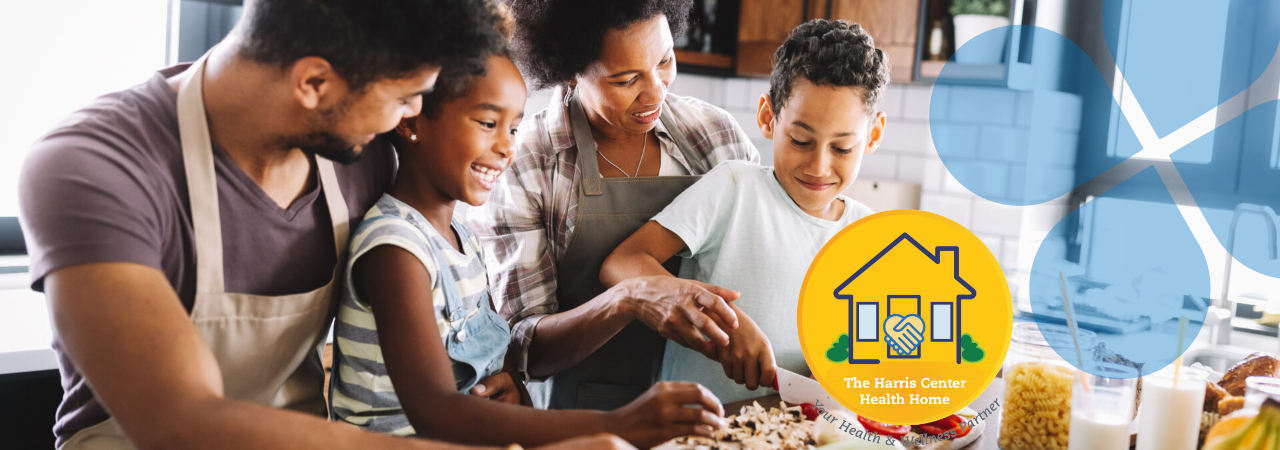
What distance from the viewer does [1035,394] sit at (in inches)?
39.9

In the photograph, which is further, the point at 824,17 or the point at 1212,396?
the point at 824,17

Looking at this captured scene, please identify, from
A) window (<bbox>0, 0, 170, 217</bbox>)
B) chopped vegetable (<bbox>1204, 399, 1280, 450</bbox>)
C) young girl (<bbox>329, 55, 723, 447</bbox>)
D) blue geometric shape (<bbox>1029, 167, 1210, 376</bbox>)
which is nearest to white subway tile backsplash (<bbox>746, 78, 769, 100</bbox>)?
blue geometric shape (<bbox>1029, 167, 1210, 376</bbox>)

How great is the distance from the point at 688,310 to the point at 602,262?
376 millimetres

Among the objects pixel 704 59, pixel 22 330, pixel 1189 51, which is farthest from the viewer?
pixel 704 59

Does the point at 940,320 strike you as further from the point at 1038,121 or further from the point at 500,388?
the point at 1038,121

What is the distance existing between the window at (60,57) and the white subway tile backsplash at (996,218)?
228cm

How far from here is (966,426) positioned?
1.04 meters

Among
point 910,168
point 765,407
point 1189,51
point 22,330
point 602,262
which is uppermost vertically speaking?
point 1189,51

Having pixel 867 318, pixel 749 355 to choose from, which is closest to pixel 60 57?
pixel 749 355

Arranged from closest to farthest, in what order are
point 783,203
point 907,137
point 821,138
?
point 821,138 < point 783,203 < point 907,137

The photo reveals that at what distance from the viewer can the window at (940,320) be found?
982 mm

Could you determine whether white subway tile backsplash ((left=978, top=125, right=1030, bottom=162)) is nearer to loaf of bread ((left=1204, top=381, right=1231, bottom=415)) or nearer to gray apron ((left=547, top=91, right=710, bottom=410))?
gray apron ((left=547, top=91, right=710, bottom=410))

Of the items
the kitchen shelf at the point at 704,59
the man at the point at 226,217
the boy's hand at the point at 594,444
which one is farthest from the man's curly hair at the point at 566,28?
the kitchen shelf at the point at 704,59

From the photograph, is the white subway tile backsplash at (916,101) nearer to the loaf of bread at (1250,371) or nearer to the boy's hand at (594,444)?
the loaf of bread at (1250,371)
